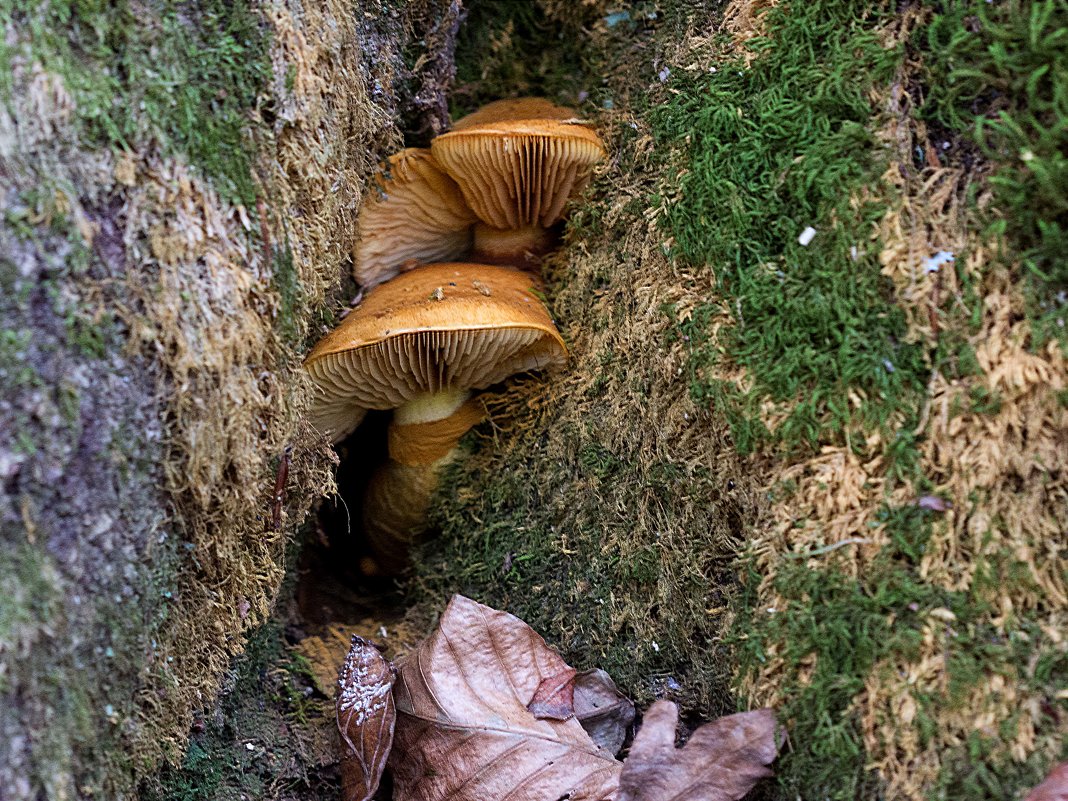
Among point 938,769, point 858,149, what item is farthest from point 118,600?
point 858,149

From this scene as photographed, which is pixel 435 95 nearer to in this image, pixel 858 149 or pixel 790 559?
pixel 858 149

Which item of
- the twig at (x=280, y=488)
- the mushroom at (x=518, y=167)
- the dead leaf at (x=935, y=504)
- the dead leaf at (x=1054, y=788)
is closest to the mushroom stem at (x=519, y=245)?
the mushroom at (x=518, y=167)

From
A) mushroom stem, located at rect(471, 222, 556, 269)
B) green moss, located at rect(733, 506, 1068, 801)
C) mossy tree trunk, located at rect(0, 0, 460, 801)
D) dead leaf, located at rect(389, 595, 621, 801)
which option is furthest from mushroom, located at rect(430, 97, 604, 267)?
green moss, located at rect(733, 506, 1068, 801)

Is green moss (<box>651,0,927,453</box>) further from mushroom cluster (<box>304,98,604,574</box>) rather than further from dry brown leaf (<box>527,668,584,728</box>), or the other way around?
dry brown leaf (<box>527,668,584,728</box>)

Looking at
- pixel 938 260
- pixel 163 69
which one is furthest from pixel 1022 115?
pixel 163 69

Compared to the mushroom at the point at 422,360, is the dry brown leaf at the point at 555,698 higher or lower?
lower

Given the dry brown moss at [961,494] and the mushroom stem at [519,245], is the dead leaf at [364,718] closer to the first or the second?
the dry brown moss at [961,494]

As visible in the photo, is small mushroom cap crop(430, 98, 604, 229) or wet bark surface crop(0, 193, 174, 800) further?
small mushroom cap crop(430, 98, 604, 229)
